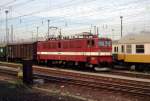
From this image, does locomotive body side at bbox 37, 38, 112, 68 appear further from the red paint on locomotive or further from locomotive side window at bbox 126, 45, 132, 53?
locomotive side window at bbox 126, 45, 132, 53

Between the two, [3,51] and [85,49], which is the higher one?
[85,49]

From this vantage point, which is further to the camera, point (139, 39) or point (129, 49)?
point (129, 49)

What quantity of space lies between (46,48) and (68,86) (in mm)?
17390

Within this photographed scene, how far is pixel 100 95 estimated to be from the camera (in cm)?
1404

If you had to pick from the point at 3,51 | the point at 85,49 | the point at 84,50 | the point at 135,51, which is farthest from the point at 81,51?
the point at 3,51

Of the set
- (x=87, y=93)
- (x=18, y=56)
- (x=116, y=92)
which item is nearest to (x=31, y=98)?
(x=87, y=93)

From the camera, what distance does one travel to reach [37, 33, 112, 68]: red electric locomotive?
1074 inches

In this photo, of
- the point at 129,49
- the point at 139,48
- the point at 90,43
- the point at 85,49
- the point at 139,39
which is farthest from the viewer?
the point at 129,49

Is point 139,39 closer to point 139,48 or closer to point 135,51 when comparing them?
point 139,48

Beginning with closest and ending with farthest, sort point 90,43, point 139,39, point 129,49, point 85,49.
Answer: point 139,39 < point 90,43 < point 85,49 < point 129,49

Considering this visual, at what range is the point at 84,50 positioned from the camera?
27.8m

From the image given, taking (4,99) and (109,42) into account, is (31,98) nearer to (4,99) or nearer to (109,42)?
(4,99)

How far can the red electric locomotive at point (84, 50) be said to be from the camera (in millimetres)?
27281

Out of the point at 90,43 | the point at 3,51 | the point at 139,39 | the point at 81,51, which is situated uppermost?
the point at 139,39
